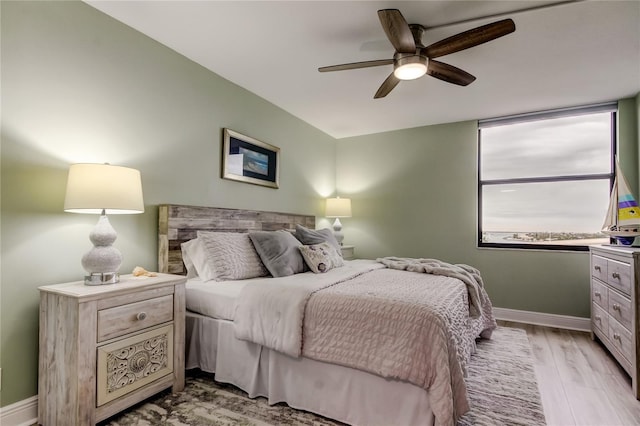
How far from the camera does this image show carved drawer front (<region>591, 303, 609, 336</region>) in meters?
2.83

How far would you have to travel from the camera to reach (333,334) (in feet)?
5.97

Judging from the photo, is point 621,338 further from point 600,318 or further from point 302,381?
point 302,381

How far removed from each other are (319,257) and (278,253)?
1.18 ft

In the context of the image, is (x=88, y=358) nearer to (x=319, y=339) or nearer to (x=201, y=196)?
Answer: (x=319, y=339)

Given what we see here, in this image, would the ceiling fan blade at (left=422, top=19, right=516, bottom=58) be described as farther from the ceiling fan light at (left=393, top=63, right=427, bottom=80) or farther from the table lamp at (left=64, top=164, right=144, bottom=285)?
the table lamp at (left=64, top=164, right=144, bottom=285)

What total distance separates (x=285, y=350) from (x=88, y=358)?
0.99m

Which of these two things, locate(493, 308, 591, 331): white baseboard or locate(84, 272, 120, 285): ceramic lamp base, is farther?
locate(493, 308, 591, 331): white baseboard

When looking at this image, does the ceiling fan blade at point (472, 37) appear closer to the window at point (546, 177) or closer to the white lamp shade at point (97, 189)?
the white lamp shade at point (97, 189)

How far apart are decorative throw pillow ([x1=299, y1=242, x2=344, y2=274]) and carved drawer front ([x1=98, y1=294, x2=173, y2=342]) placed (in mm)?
1125

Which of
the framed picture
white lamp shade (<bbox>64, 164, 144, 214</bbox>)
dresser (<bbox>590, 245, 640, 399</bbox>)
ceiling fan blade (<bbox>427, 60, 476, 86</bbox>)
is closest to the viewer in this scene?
white lamp shade (<bbox>64, 164, 144, 214</bbox>)

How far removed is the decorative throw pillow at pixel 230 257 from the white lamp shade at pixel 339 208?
1964 mm

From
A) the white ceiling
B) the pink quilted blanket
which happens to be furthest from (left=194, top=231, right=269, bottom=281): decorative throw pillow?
the white ceiling

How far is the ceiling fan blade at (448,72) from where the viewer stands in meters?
2.33

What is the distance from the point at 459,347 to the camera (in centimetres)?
173
